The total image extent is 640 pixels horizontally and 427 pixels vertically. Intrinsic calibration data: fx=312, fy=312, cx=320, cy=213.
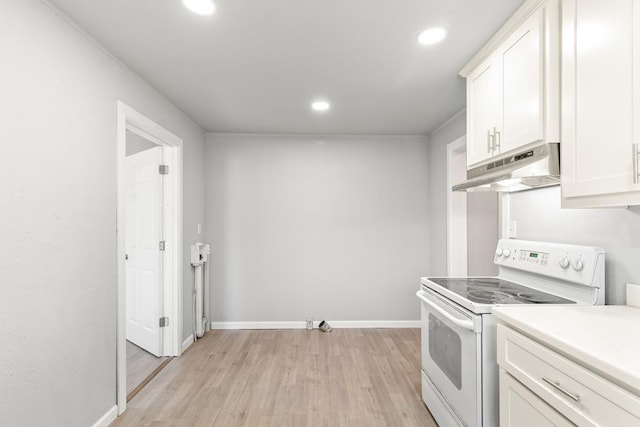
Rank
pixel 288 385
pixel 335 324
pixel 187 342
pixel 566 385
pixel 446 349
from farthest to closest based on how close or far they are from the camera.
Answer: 1. pixel 335 324
2. pixel 187 342
3. pixel 288 385
4. pixel 446 349
5. pixel 566 385

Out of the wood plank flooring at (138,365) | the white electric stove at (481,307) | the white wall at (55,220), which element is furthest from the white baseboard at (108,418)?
the white electric stove at (481,307)

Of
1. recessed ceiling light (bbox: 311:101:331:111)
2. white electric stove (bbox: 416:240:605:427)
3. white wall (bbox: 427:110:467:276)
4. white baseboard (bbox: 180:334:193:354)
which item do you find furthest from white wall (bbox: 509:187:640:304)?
white baseboard (bbox: 180:334:193:354)

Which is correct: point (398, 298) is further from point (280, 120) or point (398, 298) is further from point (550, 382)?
point (550, 382)

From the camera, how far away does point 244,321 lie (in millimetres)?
3807

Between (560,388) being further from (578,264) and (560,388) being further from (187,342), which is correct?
(187,342)

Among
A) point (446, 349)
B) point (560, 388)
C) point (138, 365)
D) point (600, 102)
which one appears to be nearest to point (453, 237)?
point (446, 349)

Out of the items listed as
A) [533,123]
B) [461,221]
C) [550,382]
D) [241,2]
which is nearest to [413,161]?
[461,221]

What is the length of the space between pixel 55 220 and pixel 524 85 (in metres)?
2.44

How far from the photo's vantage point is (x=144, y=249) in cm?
307

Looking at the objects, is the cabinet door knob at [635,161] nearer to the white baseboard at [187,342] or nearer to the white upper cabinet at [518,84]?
the white upper cabinet at [518,84]

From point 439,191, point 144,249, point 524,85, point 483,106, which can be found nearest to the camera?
point 524,85

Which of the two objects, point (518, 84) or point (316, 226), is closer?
point (518, 84)

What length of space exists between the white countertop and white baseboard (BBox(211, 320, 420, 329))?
2.60 m

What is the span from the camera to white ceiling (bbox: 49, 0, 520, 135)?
156cm
